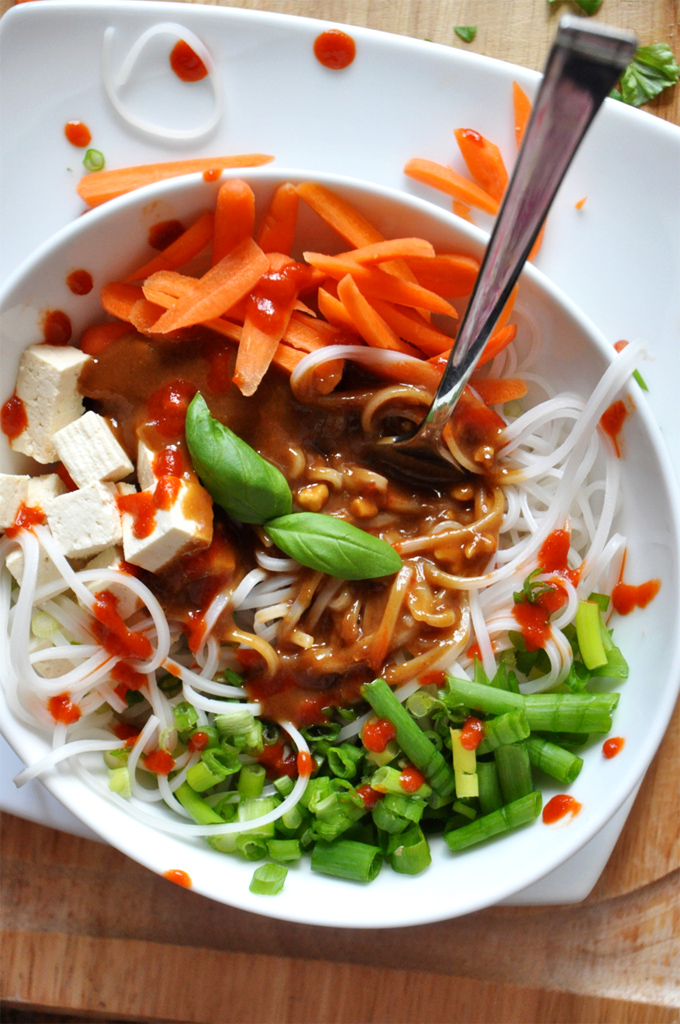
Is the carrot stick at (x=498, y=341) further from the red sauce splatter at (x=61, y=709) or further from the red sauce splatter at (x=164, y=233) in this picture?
the red sauce splatter at (x=61, y=709)

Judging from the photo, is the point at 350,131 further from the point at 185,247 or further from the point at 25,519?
the point at 25,519

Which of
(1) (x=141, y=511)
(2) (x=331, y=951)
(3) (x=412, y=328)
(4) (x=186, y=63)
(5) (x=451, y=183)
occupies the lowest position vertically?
(2) (x=331, y=951)

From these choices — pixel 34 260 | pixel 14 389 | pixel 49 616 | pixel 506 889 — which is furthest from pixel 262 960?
pixel 34 260

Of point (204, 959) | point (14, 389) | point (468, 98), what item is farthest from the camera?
point (204, 959)

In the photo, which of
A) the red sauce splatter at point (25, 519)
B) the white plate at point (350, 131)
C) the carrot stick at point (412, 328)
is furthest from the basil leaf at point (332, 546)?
the white plate at point (350, 131)

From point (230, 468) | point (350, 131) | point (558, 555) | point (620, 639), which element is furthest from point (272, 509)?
point (350, 131)

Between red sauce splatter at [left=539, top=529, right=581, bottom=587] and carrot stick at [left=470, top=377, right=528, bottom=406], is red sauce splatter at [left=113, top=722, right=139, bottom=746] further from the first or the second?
carrot stick at [left=470, top=377, right=528, bottom=406]

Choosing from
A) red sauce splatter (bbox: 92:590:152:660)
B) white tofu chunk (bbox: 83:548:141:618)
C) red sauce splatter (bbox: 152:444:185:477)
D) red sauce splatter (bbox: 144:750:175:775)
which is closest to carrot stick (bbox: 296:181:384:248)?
red sauce splatter (bbox: 152:444:185:477)

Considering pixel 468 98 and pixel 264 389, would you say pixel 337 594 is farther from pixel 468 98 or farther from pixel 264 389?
pixel 468 98
